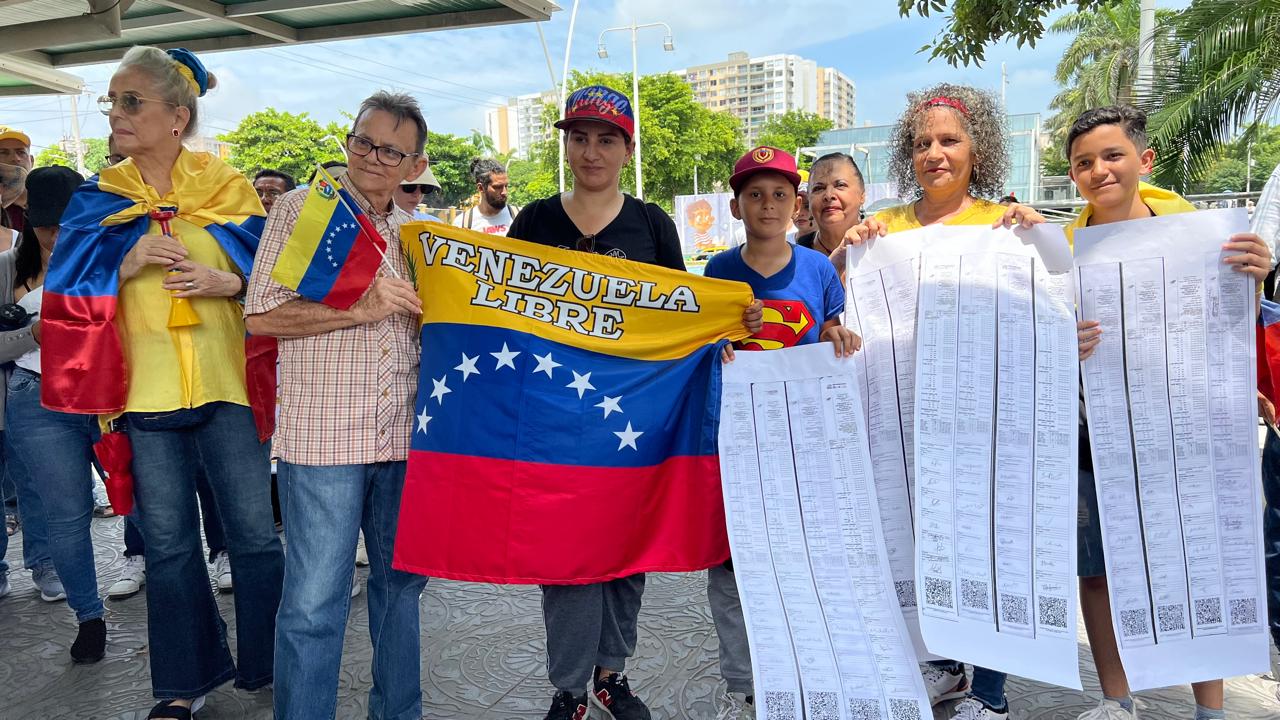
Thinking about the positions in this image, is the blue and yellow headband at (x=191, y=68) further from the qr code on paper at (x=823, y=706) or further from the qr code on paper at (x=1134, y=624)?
the qr code on paper at (x=1134, y=624)

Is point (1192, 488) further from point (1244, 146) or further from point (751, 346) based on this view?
point (1244, 146)

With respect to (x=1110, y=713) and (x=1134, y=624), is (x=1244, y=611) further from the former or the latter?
(x=1110, y=713)

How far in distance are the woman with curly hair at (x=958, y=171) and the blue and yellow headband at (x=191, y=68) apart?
2.31 metres

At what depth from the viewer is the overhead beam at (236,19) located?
189 inches

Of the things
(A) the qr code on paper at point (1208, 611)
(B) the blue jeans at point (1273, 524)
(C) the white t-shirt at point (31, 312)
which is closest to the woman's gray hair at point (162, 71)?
(C) the white t-shirt at point (31, 312)

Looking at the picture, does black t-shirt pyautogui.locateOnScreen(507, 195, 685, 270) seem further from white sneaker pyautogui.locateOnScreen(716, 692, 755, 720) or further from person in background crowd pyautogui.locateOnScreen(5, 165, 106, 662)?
person in background crowd pyautogui.locateOnScreen(5, 165, 106, 662)

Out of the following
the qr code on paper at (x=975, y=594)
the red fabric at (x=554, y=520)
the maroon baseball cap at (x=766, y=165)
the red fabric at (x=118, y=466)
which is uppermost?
the maroon baseball cap at (x=766, y=165)

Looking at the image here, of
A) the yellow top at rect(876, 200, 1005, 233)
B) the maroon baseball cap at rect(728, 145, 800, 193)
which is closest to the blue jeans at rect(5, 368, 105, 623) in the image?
the maroon baseball cap at rect(728, 145, 800, 193)

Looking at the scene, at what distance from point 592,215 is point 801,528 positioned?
1281mm

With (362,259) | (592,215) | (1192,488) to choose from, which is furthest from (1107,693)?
(362,259)

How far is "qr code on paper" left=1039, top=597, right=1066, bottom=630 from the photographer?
6.93 ft

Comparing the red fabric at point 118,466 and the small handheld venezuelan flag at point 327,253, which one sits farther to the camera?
the red fabric at point 118,466

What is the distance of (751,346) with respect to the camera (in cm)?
269

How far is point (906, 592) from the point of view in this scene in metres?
2.37
